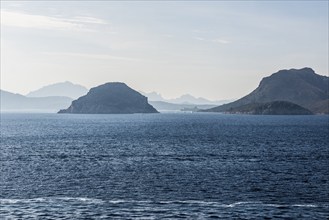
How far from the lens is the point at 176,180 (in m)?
98.2

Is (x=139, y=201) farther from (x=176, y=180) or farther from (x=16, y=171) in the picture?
(x=16, y=171)

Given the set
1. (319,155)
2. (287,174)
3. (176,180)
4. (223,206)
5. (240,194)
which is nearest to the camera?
(223,206)

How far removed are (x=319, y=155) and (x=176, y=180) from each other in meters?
65.8

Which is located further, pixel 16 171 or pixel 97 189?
pixel 16 171

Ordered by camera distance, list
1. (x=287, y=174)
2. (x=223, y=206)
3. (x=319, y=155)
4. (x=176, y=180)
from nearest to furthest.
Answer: (x=223, y=206), (x=176, y=180), (x=287, y=174), (x=319, y=155)

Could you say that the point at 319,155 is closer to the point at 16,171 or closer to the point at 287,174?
the point at 287,174

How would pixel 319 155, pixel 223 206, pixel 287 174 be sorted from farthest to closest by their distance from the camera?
pixel 319 155
pixel 287 174
pixel 223 206

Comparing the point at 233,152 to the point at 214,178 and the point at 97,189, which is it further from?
the point at 97,189

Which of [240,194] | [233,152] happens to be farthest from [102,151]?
[240,194]

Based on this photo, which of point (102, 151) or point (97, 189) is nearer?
point (97, 189)

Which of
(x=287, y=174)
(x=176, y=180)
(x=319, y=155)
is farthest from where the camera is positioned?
(x=319, y=155)

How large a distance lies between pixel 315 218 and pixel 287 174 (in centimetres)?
4118

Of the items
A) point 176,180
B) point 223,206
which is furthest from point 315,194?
point 176,180

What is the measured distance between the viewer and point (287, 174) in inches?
4245
